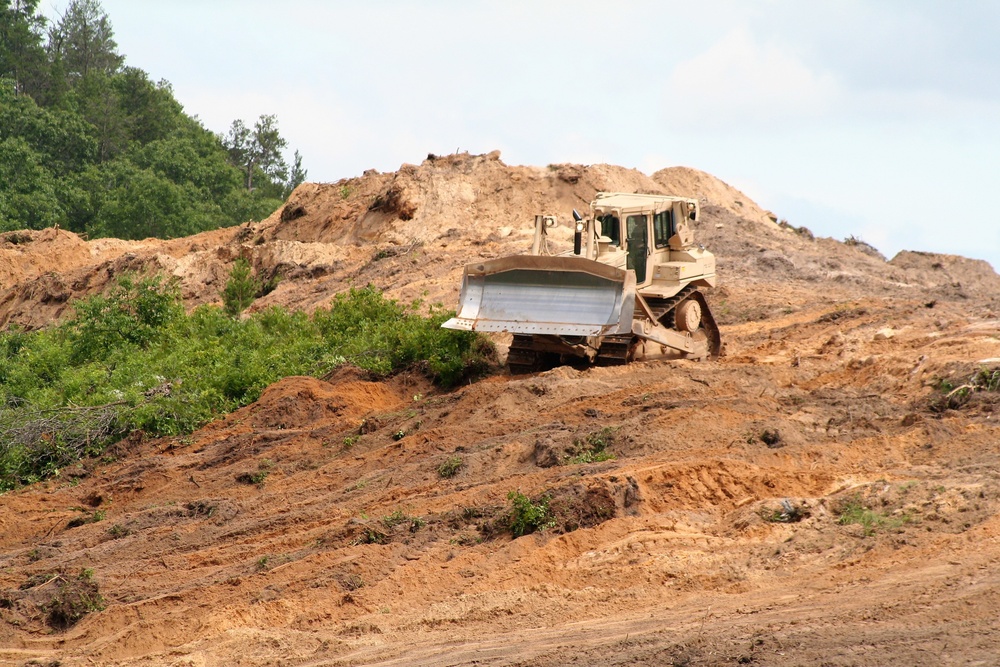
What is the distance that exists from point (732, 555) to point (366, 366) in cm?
873

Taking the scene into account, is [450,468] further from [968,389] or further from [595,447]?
[968,389]

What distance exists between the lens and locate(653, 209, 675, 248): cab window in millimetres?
15289

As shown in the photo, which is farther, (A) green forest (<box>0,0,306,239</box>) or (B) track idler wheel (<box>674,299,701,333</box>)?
(A) green forest (<box>0,0,306,239</box>)

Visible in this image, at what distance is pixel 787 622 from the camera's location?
6914 millimetres

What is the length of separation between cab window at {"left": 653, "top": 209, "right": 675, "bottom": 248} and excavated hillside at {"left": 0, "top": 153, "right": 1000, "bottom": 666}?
1833 mm

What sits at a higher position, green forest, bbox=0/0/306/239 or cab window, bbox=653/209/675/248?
green forest, bbox=0/0/306/239

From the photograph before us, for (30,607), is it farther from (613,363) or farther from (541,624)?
(613,363)

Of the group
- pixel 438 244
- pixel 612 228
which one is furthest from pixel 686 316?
pixel 438 244

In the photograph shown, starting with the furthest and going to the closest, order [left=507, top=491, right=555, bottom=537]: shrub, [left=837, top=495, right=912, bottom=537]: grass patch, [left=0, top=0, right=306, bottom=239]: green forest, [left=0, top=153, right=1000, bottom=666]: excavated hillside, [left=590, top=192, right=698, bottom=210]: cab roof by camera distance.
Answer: [left=0, top=0, right=306, bottom=239]: green forest, [left=590, top=192, right=698, bottom=210]: cab roof, [left=507, top=491, right=555, bottom=537]: shrub, [left=837, top=495, right=912, bottom=537]: grass patch, [left=0, top=153, right=1000, bottom=666]: excavated hillside

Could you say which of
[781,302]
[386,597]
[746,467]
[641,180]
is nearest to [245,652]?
[386,597]

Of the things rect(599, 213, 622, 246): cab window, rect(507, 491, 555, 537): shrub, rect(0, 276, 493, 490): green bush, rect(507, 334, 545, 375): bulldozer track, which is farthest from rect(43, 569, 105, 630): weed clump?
rect(599, 213, 622, 246): cab window

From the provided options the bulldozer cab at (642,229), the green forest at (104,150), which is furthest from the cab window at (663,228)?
the green forest at (104,150)

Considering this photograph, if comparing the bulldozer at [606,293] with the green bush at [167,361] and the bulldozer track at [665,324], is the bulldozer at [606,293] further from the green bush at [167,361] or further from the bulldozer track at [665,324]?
the green bush at [167,361]

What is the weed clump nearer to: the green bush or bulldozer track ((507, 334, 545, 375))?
the green bush
